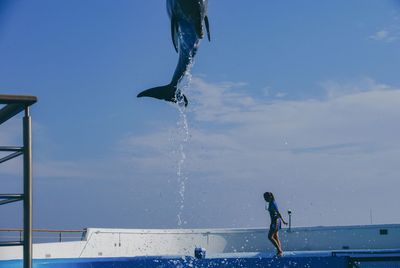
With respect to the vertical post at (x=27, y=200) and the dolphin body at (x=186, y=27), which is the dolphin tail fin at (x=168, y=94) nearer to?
the dolphin body at (x=186, y=27)

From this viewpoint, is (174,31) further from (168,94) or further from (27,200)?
(27,200)

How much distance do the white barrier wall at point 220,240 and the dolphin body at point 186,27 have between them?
7396 mm

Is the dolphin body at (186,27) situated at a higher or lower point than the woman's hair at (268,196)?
higher

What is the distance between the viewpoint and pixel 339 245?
587 inches

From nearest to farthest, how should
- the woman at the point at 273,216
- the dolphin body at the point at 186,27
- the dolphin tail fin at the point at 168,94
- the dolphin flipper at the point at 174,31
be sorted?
the dolphin body at the point at 186,27 < the dolphin flipper at the point at 174,31 < the dolphin tail fin at the point at 168,94 < the woman at the point at 273,216

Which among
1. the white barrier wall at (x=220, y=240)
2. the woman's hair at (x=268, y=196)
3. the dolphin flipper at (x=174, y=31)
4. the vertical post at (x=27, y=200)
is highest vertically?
the dolphin flipper at (x=174, y=31)

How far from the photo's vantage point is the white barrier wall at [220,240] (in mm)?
14096

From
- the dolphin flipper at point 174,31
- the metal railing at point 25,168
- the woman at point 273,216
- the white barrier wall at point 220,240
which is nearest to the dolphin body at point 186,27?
the dolphin flipper at point 174,31

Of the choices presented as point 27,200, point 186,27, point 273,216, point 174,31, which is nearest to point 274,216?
point 273,216

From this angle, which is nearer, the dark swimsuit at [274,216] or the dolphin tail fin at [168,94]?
the dolphin tail fin at [168,94]

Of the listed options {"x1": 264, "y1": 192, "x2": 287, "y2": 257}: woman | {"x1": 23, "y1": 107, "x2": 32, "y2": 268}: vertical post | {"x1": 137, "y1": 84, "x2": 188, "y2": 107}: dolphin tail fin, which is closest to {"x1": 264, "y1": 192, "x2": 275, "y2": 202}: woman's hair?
{"x1": 264, "y1": 192, "x2": 287, "y2": 257}: woman

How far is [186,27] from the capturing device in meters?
Answer: 5.86

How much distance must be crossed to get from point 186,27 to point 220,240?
35.4ft

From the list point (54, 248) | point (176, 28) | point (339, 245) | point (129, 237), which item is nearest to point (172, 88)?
point (176, 28)
